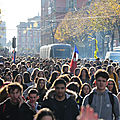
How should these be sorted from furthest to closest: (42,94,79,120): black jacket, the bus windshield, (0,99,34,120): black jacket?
the bus windshield < (42,94,79,120): black jacket < (0,99,34,120): black jacket

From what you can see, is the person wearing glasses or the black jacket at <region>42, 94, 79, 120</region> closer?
the black jacket at <region>42, 94, 79, 120</region>

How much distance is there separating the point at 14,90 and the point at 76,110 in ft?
3.31

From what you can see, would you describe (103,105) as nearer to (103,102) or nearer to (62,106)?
(103,102)

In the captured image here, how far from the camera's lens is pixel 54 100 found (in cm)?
698

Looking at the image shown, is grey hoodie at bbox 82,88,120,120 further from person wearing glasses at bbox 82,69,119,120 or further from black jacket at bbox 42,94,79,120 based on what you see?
black jacket at bbox 42,94,79,120

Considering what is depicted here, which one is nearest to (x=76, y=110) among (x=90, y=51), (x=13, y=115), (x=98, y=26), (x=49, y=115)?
(x=13, y=115)

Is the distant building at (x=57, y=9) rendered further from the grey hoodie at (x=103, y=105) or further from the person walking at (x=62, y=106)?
the person walking at (x=62, y=106)

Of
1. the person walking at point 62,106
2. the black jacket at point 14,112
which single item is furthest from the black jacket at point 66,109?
the black jacket at point 14,112

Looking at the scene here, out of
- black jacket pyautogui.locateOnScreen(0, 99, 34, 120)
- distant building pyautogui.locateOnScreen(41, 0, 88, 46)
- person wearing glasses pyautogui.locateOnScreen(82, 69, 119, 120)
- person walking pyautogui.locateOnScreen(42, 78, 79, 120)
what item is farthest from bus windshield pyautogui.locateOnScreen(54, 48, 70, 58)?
distant building pyautogui.locateOnScreen(41, 0, 88, 46)

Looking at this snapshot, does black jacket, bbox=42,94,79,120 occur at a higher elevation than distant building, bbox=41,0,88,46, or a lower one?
lower

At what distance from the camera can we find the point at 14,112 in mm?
6699

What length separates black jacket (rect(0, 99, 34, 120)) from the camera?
6.67 meters

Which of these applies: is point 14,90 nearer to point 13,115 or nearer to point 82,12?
point 13,115

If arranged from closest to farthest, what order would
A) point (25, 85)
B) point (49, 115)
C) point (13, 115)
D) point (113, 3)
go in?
point (49, 115) → point (13, 115) → point (25, 85) → point (113, 3)
